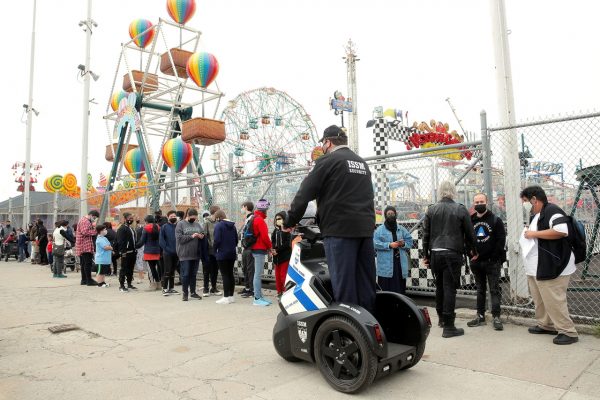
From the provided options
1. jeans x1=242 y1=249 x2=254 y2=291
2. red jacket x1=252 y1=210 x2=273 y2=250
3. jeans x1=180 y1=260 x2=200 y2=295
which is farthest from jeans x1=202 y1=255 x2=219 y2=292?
red jacket x1=252 y1=210 x2=273 y2=250

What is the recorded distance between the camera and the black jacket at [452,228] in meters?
4.89

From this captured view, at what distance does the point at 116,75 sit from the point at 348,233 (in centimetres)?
1724

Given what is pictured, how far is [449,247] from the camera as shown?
487 centimetres

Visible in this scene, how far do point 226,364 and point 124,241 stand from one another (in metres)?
6.39

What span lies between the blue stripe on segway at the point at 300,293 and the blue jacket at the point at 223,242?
3589 millimetres

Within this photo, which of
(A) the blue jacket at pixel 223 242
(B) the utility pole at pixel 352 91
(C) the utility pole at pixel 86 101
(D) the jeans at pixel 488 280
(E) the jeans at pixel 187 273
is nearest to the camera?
(D) the jeans at pixel 488 280

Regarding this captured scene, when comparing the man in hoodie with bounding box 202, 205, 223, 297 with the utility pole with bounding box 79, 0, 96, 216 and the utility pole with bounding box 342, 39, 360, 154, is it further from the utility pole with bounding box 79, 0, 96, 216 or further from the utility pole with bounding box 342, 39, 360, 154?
the utility pole with bounding box 342, 39, 360, 154

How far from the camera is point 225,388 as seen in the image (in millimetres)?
3529

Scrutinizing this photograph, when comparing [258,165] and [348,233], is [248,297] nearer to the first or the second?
[348,233]

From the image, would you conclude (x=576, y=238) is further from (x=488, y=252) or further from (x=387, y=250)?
(x=387, y=250)

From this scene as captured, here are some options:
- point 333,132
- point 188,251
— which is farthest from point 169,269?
point 333,132

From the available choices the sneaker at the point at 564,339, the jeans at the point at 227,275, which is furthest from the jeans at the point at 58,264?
the sneaker at the point at 564,339

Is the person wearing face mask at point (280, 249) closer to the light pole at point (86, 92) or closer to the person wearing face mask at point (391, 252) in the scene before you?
the person wearing face mask at point (391, 252)

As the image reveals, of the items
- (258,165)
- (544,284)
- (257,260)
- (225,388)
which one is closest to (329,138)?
(225,388)
